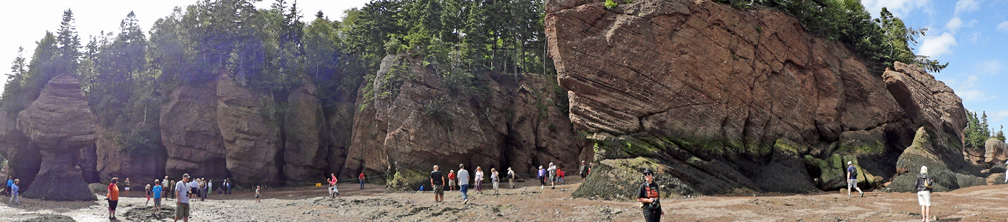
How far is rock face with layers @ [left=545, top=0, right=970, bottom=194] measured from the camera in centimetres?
2295

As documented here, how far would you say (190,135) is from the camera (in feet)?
138

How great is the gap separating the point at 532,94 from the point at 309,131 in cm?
1892

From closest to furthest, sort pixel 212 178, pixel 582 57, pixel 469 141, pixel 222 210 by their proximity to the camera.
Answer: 1. pixel 582 57
2. pixel 222 210
3. pixel 469 141
4. pixel 212 178

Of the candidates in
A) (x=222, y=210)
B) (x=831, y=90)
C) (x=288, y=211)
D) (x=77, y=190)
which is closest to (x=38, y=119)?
(x=77, y=190)

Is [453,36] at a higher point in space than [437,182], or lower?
higher

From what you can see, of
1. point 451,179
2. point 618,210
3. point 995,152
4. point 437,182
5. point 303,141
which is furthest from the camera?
point 995,152

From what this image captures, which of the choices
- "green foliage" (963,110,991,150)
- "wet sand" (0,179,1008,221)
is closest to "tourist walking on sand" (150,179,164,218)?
"wet sand" (0,179,1008,221)

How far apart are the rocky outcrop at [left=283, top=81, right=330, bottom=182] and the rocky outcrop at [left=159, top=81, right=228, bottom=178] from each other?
4.97 metres

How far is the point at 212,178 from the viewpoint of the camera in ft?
142

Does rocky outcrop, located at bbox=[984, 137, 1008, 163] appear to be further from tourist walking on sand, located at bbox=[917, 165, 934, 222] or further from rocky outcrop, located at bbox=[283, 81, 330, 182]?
rocky outcrop, located at bbox=[283, 81, 330, 182]

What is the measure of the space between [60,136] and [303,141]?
678 inches

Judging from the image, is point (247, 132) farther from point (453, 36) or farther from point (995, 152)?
point (995, 152)

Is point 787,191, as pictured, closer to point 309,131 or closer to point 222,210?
point 222,210

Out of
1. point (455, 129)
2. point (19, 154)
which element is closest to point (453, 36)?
point (455, 129)
